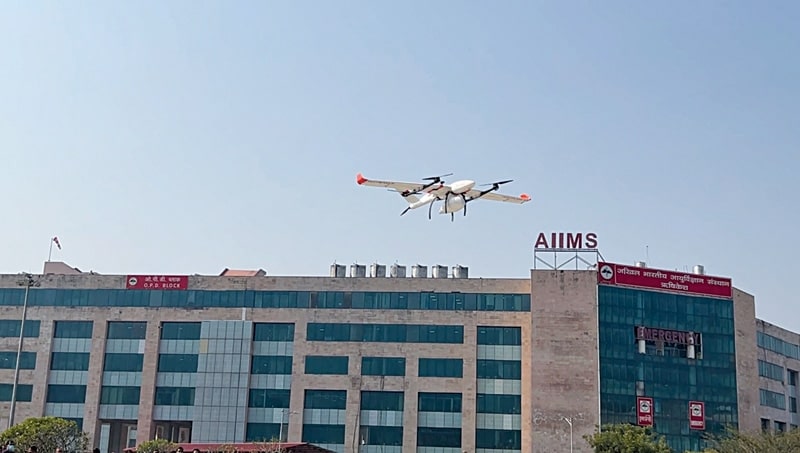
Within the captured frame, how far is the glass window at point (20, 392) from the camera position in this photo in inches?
3809

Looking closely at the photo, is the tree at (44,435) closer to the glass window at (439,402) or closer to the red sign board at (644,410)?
the glass window at (439,402)

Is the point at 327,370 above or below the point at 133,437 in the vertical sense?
above

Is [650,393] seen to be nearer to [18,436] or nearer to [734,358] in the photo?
[734,358]

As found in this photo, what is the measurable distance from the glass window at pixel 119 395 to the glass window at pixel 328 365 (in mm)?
17047

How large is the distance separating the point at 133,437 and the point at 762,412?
206 ft

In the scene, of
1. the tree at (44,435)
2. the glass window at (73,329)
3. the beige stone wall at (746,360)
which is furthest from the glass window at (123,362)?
the beige stone wall at (746,360)

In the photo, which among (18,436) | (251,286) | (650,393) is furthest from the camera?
(251,286)

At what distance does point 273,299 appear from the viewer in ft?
319

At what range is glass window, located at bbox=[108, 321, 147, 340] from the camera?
97688mm

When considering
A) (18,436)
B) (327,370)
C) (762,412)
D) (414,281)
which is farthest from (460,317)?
(18,436)

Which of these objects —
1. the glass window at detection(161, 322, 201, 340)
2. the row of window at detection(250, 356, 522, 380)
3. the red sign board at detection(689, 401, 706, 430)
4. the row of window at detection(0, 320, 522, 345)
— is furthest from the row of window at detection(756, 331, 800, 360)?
the glass window at detection(161, 322, 201, 340)

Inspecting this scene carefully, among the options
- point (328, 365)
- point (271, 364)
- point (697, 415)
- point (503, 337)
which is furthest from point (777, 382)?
point (271, 364)

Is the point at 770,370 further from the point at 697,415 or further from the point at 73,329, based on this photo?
the point at 73,329

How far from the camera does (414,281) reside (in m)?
95.6
